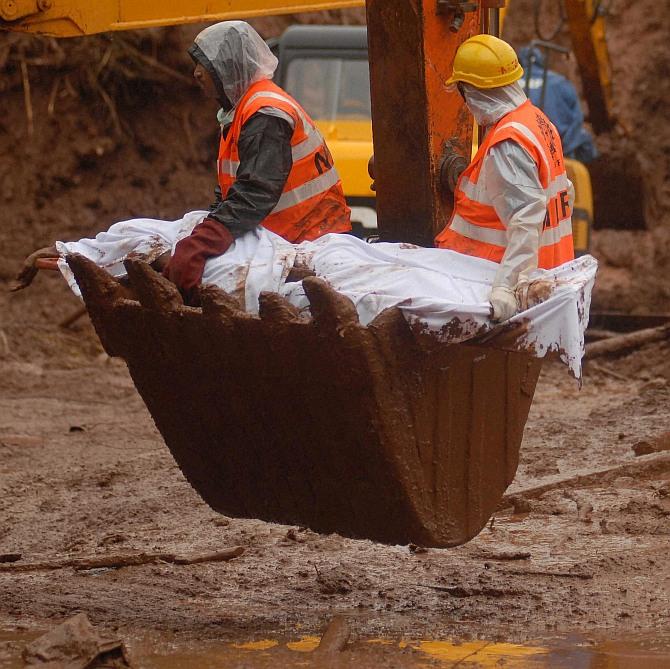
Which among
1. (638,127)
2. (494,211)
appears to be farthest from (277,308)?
(638,127)

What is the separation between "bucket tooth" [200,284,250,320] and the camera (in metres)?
4.29

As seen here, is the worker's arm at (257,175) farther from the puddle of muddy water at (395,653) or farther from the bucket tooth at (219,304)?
the puddle of muddy water at (395,653)

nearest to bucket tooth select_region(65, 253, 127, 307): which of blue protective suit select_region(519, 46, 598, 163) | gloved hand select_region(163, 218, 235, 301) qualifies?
gloved hand select_region(163, 218, 235, 301)

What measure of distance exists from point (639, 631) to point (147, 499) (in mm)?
3001

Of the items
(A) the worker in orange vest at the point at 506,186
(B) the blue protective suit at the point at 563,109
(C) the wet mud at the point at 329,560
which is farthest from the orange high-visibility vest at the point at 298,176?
(B) the blue protective suit at the point at 563,109

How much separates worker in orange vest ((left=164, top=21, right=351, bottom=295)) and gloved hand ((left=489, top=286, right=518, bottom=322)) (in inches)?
33.7

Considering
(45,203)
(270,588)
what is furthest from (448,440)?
(45,203)

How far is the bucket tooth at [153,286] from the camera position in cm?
441

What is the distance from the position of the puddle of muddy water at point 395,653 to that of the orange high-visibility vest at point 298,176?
1.44 m

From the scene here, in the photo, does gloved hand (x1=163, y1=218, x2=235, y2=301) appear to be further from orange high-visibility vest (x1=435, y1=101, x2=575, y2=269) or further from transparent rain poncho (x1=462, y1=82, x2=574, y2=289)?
transparent rain poncho (x1=462, y1=82, x2=574, y2=289)

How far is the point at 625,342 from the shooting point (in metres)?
10.7

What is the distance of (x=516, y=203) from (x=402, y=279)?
1.42ft

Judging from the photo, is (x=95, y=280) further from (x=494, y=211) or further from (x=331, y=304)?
(x=494, y=211)

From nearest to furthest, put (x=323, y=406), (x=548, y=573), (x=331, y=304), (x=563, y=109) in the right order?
(x=331, y=304)
(x=323, y=406)
(x=548, y=573)
(x=563, y=109)
